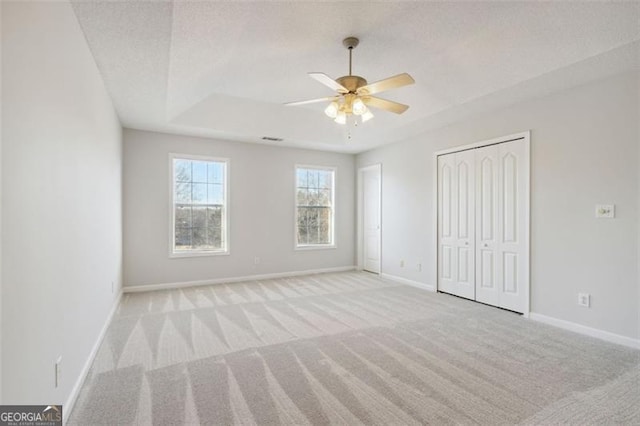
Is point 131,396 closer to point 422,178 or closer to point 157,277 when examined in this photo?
point 157,277

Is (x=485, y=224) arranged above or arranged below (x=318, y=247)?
above

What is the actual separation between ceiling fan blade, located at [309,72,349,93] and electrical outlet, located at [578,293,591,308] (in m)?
3.25

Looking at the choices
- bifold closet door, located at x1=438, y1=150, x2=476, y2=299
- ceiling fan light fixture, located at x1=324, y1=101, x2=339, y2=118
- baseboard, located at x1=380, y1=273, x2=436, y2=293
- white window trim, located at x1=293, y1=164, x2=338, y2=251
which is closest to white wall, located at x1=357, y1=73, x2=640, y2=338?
bifold closet door, located at x1=438, y1=150, x2=476, y2=299

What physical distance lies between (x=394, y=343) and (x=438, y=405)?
3.18 feet

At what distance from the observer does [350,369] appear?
2.55m

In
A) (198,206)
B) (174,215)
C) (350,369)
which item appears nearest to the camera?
(350,369)

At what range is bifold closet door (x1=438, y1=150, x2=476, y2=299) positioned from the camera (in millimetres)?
4582

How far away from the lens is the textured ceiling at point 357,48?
2398 millimetres

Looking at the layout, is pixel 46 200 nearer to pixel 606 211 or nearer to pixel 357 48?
pixel 357 48

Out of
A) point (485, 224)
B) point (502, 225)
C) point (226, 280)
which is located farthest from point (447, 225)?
point (226, 280)

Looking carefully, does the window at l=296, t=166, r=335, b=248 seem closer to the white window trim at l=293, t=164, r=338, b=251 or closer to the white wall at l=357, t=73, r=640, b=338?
the white window trim at l=293, t=164, r=338, b=251

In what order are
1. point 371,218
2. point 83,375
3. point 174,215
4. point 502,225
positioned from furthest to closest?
point 371,218, point 174,215, point 502,225, point 83,375

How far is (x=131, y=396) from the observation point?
7.16 feet

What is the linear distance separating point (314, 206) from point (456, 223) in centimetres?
286
